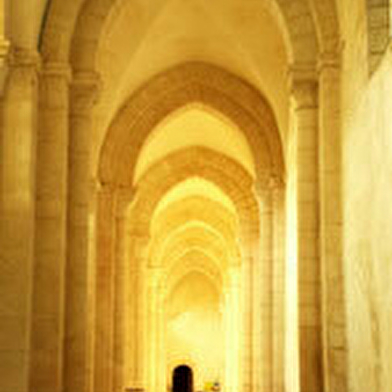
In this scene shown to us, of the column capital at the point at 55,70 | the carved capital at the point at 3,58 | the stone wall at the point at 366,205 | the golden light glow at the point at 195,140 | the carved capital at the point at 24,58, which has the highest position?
the golden light glow at the point at 195,140

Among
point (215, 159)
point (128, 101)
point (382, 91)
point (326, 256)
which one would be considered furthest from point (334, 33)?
point (215, 159)

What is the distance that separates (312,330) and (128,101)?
27.8 feet

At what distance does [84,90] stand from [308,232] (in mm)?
3791

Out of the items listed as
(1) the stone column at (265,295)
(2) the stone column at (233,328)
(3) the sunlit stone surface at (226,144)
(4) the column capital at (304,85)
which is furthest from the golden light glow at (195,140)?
(4) the column capital at (304,85)

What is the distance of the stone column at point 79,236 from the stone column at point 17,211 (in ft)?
4.94

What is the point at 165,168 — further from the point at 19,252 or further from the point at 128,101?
the point at 19,252

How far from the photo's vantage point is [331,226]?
12.1 metres

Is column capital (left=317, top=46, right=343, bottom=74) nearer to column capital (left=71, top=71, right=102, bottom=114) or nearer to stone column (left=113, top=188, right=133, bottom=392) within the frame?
column capital (left=71, top=71, right=102, bottom=114)

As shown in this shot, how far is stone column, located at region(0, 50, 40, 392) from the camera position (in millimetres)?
10961

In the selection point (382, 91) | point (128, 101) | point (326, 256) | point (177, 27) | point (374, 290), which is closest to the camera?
point (382, 91)

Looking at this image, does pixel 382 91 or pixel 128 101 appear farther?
pixel 128 101

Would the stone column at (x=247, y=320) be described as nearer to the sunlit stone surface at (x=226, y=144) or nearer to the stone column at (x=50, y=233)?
the sunlit stone surface at (x=226, y=144)

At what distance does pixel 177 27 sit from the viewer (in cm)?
1812

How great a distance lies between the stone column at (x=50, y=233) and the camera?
1202 cm
